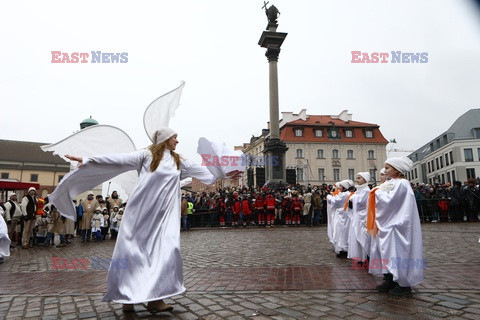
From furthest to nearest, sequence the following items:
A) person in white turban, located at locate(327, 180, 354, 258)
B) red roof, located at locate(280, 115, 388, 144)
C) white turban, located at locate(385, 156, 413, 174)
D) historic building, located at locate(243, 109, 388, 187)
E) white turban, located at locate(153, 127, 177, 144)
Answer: red roof, located at locate(280, 115, 388, 144) < historic building, located at locate(243, 109, 388, 187) < person in white turban, located at locate(327, 180, 354, 258) < white turban, located at locate(385, 156, 413, 174) < white turban, located at locate(153, 127, 177, 144)

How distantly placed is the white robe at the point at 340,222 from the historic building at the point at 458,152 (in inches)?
2064

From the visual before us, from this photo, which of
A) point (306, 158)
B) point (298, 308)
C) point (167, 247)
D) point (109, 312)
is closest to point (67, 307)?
point (109, 312)

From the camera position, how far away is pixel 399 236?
486 cm

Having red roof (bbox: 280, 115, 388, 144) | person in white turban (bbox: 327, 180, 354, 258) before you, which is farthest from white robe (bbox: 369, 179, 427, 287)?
red roof (bbox: 280, 115, 388, 144)

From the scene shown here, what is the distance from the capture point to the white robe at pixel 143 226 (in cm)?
389

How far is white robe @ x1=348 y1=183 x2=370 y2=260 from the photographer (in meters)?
6.52

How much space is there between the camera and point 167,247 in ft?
13.3

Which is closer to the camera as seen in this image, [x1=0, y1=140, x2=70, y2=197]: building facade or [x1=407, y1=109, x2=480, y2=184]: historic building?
[x1=407, y1=109, x2=480, y2=184]: historic building

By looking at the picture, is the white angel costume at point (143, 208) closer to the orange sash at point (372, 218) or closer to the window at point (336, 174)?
the orange sash at point (372, 218)

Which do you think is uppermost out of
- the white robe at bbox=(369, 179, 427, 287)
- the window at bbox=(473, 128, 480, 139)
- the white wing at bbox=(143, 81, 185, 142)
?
the window at bbox=(473, 128, 480, 139)

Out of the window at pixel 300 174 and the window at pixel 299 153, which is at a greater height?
the window at pixel 299 153

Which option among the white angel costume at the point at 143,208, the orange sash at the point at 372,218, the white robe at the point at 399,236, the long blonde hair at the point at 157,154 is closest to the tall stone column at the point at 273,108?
the orange sash at the point at 372,218

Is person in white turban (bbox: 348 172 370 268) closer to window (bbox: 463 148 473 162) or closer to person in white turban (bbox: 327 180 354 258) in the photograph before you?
person in white turban (bbox: 327 180 354 258)

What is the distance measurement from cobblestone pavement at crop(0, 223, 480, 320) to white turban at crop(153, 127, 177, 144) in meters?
2.05
